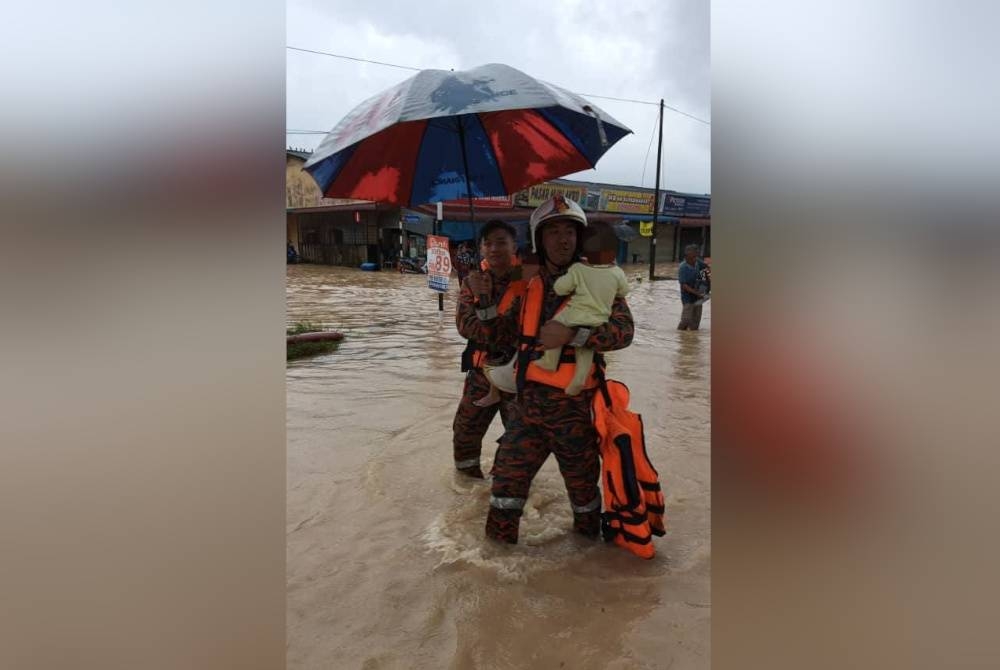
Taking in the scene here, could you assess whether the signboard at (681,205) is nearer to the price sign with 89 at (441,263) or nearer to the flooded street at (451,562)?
the price sign with 89 at (441,263)

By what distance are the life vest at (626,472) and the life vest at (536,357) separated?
0.16 m

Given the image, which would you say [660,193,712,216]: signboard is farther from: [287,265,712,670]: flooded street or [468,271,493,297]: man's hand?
[468,271,493,297]: man's hand

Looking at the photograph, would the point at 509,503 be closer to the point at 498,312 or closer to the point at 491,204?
the point at 498,312

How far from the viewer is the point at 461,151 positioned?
11.6 ft

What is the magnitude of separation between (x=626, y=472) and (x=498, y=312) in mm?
1061

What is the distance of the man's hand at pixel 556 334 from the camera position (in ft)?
8.67

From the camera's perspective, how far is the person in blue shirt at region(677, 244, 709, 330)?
959cm

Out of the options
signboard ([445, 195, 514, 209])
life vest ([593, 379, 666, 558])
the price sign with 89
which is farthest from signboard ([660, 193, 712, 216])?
life vest ([593, 379, 666, 558])

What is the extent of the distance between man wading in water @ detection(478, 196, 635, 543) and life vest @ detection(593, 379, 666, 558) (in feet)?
0.31

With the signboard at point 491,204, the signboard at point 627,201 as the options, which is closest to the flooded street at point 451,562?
the signboard at point 491,204
